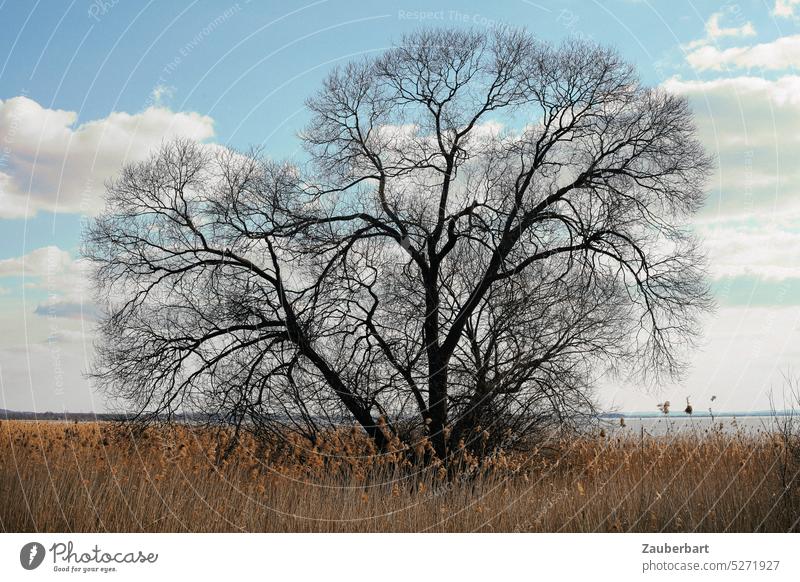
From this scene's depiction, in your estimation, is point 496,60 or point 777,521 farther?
point 496,60

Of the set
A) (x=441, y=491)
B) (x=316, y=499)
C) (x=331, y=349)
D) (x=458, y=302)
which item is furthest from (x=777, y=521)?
(x=331, y=349)

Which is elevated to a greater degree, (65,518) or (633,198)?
(633,198)

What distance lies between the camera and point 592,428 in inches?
499

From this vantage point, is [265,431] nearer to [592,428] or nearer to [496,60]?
[592,428]

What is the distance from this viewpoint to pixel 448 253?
12961 mm

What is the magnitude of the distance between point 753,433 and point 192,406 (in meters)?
9.69
